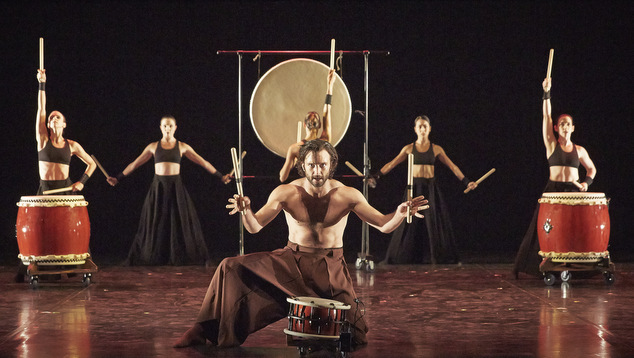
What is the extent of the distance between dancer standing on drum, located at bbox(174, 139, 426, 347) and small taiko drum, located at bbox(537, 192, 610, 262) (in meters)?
2.33

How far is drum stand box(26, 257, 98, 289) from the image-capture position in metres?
5.59

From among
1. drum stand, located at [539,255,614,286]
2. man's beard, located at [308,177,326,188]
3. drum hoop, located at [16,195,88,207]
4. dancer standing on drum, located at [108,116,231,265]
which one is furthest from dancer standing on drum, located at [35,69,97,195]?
drum stand, located at [539,255,614,286]

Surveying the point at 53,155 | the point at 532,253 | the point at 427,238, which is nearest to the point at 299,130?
the point at 427,238

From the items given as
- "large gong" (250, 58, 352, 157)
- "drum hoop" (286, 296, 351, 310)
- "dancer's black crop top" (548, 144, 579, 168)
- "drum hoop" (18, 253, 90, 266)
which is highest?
"large gong" (250, 58, 352, 157)

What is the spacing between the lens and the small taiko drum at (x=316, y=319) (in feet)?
10.9

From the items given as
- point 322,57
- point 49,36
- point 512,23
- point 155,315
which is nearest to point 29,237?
point 155,315

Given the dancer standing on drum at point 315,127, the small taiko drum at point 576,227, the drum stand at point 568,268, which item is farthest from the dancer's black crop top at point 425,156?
the drum stand at point 568,268

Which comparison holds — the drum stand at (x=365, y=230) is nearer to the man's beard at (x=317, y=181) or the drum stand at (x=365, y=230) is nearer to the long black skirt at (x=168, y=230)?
the long black skirt at (x=168, y=230)

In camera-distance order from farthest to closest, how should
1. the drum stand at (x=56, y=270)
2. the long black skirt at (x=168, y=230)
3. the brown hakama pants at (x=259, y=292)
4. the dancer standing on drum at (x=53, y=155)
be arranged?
the long black skirt at (x=168, y=230) < the dancer standing on drum at (x=53, y=155) < the drum stand at (x=56, y=270) < the brown hakama pants at (x=259, y=292)

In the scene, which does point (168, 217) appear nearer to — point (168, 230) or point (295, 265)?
point (168, 230)

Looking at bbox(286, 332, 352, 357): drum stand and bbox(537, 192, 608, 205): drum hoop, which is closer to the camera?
bbox(286, 332, 352, 357): drum stand

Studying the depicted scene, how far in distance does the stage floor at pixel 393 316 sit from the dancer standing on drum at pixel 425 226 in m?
0.73

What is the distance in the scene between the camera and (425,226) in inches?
285

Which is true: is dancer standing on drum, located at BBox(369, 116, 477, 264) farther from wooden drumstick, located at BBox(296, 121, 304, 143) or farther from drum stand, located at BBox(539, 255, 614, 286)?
drum stand, located at BBox(539, 255, 614, 286)
